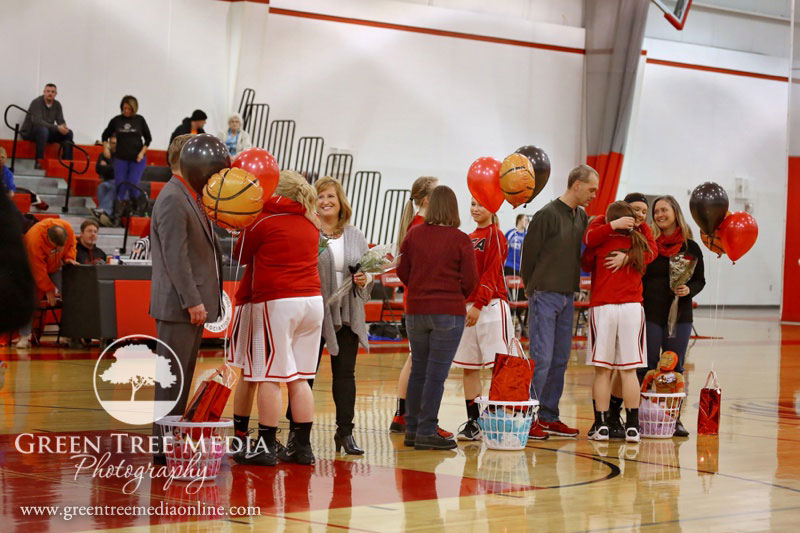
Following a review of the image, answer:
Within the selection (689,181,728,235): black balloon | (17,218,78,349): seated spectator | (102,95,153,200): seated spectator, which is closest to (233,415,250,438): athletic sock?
(689,181,728,235): black balloon

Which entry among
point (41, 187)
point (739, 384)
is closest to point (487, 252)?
point (739, 384)

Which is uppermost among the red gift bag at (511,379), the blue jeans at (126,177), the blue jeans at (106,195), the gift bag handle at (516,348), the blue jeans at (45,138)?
the blue jeans at (45,138)

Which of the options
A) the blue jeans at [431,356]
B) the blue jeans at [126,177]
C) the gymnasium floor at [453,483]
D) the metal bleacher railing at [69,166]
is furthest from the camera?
the blue jeans at [126,177]

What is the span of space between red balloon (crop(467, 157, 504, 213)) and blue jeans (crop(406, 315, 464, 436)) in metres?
0.83

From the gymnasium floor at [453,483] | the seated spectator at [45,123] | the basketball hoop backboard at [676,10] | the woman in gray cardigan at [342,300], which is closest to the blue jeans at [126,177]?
the seated spectator at [45,123]

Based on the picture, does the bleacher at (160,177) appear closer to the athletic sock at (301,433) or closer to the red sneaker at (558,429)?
the red sneaker at (558,429)

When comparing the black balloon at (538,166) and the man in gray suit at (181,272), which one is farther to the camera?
the black balloon at (538,166)

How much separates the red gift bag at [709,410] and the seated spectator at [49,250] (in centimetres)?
691

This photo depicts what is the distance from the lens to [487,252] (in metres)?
6.66

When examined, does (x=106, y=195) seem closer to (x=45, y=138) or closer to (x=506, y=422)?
(x=45, y=138)

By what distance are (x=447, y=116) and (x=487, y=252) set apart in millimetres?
14368

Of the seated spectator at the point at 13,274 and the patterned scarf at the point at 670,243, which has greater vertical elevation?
the patterned scarf at the point at 670,243

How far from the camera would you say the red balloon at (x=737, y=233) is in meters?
7.21

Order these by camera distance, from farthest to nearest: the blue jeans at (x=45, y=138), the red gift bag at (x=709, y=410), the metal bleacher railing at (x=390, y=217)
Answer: the metal bleacher railing at (x=390, y=217) < the blue jeans at (x=45, y=138) < the red gift bag at (x=709, y=410)
